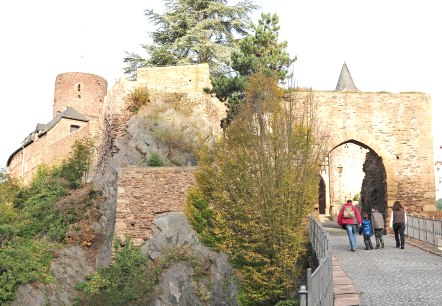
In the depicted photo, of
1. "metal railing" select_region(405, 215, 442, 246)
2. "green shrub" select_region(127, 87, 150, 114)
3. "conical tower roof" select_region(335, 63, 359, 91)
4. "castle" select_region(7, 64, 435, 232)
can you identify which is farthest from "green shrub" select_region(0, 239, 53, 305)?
"conical tower roof" select_region(335, 63, 359, 91)

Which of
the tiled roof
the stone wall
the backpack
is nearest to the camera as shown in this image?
the backpack

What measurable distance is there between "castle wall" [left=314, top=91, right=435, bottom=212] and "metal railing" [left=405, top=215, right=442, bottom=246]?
171 inches

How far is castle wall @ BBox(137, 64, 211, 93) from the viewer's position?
79.6 ft

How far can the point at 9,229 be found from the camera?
1928 centimetres

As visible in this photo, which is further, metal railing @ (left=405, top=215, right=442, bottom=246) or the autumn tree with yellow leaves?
metal railing @ (left=405, top=215, right=442, bottom=246)

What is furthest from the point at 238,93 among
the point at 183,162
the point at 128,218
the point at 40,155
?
the point at 40,155

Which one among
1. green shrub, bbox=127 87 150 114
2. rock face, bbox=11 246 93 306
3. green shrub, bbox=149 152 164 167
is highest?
green shrub, bbox=127 87 150 114

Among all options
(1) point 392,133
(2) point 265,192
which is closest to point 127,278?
(2) point 265,192

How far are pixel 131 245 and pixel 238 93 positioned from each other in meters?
7.68

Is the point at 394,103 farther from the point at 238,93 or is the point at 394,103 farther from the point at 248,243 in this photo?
the point at 248,243

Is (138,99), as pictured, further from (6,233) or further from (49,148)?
(49,148)

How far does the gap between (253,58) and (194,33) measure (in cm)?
1047

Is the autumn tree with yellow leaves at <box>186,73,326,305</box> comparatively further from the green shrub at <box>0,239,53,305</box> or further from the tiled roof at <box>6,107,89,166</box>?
the tiled roof at <box>6,107,89,166</box>

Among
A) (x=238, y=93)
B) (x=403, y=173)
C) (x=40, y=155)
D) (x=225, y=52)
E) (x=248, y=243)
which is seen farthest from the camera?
(x=40, y=155)
